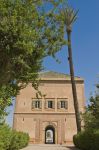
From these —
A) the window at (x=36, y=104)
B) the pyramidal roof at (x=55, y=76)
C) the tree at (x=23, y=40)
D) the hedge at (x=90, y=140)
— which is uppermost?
the pyramidal roof at (x=55, y=76)

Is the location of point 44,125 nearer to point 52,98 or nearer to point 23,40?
point 52,98

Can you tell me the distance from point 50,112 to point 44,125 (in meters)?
2.22

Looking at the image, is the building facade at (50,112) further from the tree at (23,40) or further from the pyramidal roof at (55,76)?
the tree at (23,40)

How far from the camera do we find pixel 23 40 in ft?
47.3

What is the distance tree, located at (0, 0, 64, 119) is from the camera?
1431 cm

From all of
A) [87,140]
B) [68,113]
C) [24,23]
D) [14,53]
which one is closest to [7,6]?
[24,23]

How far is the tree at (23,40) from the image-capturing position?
47.0 ft

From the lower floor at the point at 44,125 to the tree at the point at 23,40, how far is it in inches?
1098

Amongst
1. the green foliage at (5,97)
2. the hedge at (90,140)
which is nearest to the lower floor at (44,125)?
the hedge at (90,140)

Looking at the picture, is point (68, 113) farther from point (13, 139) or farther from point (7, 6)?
point (7, 6)

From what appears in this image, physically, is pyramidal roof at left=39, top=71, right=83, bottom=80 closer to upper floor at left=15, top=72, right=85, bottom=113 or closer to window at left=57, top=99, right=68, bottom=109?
upper floor at left=15, top=72, right=85, bottom=113

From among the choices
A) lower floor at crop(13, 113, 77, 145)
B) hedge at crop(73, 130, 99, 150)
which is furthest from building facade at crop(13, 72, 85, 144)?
hedge at crop(73, 130, 99, 150)

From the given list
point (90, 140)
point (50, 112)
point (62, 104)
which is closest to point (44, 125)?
point (50, 112)

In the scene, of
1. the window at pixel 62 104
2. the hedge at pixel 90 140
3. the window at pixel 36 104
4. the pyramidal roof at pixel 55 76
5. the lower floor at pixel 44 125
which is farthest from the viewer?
the pyramidal roof at pixel 55 76
